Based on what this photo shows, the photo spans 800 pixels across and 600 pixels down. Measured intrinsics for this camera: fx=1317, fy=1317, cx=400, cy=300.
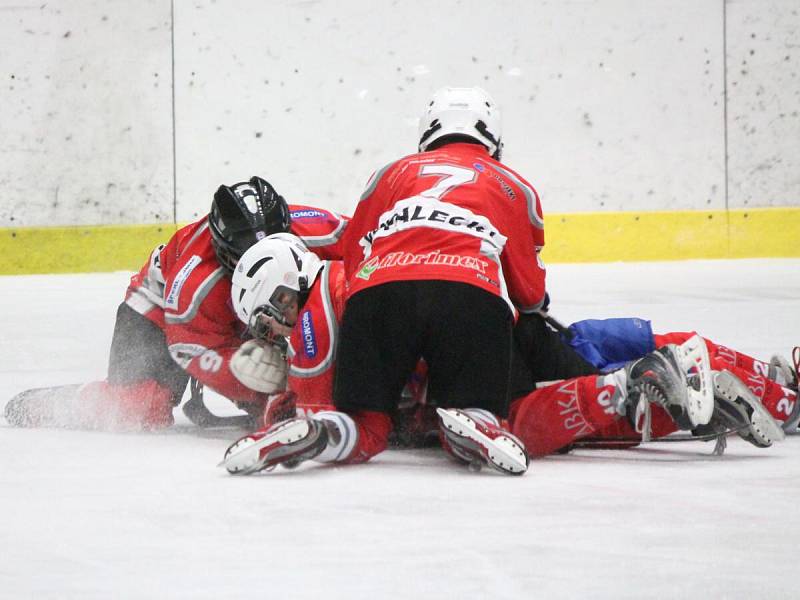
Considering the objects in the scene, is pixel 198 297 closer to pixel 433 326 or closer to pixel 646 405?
→ pixel 433 326

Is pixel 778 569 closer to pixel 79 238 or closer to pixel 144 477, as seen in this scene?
pixel 144 477

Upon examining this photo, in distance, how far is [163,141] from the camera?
8656 mm

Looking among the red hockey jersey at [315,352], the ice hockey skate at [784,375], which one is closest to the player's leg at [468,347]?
the red hockey jersey at [315,352]

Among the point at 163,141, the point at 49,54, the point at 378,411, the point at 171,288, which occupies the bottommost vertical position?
the point at 378,411

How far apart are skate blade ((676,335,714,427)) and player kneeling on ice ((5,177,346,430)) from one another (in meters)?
0.97

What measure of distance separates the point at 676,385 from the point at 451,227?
1.97 feet

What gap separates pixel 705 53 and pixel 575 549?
7.49 meters

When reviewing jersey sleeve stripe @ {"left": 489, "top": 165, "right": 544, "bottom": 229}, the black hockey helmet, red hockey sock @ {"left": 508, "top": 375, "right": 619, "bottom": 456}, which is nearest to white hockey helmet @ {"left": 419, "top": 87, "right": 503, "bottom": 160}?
jersey sleeve stripe @ {"left": 489, "top": 165, "right": 544, "bottom": 229}

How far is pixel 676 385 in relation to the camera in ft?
8.77

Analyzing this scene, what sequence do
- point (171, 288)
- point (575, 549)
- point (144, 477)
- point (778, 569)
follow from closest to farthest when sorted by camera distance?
point (778, 569) → point (575, 549) → point (144, 477) → point (171, 288)

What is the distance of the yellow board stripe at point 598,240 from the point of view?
855 cm

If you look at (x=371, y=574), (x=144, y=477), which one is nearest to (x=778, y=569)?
(x=371, y=574)

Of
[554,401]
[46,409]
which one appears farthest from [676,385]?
[46,409]

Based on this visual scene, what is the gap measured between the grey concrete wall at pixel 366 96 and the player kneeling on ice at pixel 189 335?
4.89m
